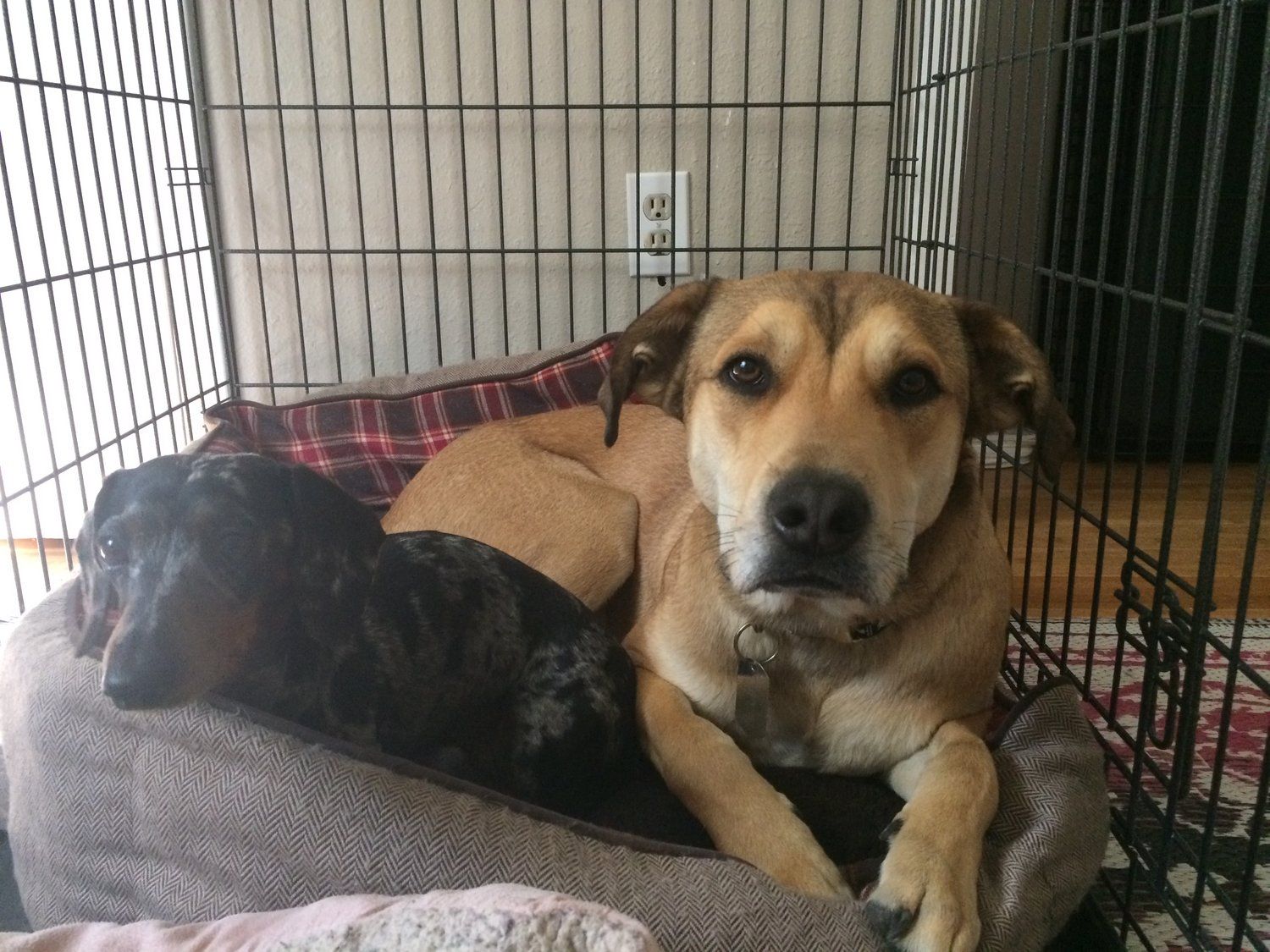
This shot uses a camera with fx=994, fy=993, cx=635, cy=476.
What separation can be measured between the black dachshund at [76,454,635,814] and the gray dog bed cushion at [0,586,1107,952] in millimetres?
112

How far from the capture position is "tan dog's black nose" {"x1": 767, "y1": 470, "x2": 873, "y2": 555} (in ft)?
3.84

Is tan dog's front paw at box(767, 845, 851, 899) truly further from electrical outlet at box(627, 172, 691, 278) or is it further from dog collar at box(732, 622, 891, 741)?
electrical outlet at box(627, 172, 691, 278)

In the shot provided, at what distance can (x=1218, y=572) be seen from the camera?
2.76 meters

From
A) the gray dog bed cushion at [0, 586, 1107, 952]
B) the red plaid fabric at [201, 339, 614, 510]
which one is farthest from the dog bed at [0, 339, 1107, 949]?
the red plaid fabric at [201, 339, 614, 510]

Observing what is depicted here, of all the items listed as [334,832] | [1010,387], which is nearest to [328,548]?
[334,832]

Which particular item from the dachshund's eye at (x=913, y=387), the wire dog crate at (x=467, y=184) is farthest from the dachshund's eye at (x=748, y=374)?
the wire dog crate at (x=467, y=184)

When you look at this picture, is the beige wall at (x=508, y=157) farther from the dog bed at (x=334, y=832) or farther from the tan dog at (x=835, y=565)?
the dog bed at (x=334, y=832)

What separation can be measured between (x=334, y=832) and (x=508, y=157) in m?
2.11

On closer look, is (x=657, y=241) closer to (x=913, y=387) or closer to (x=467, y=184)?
(x=467, y=184)

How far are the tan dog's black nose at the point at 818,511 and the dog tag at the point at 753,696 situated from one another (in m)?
0.38

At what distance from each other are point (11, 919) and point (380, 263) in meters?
1.92

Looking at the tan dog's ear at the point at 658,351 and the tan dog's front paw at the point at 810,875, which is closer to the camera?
the tan dog's front paw at the point at 810,875

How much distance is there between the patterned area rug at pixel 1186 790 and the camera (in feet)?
4.22

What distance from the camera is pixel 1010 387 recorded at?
147 centimetres
